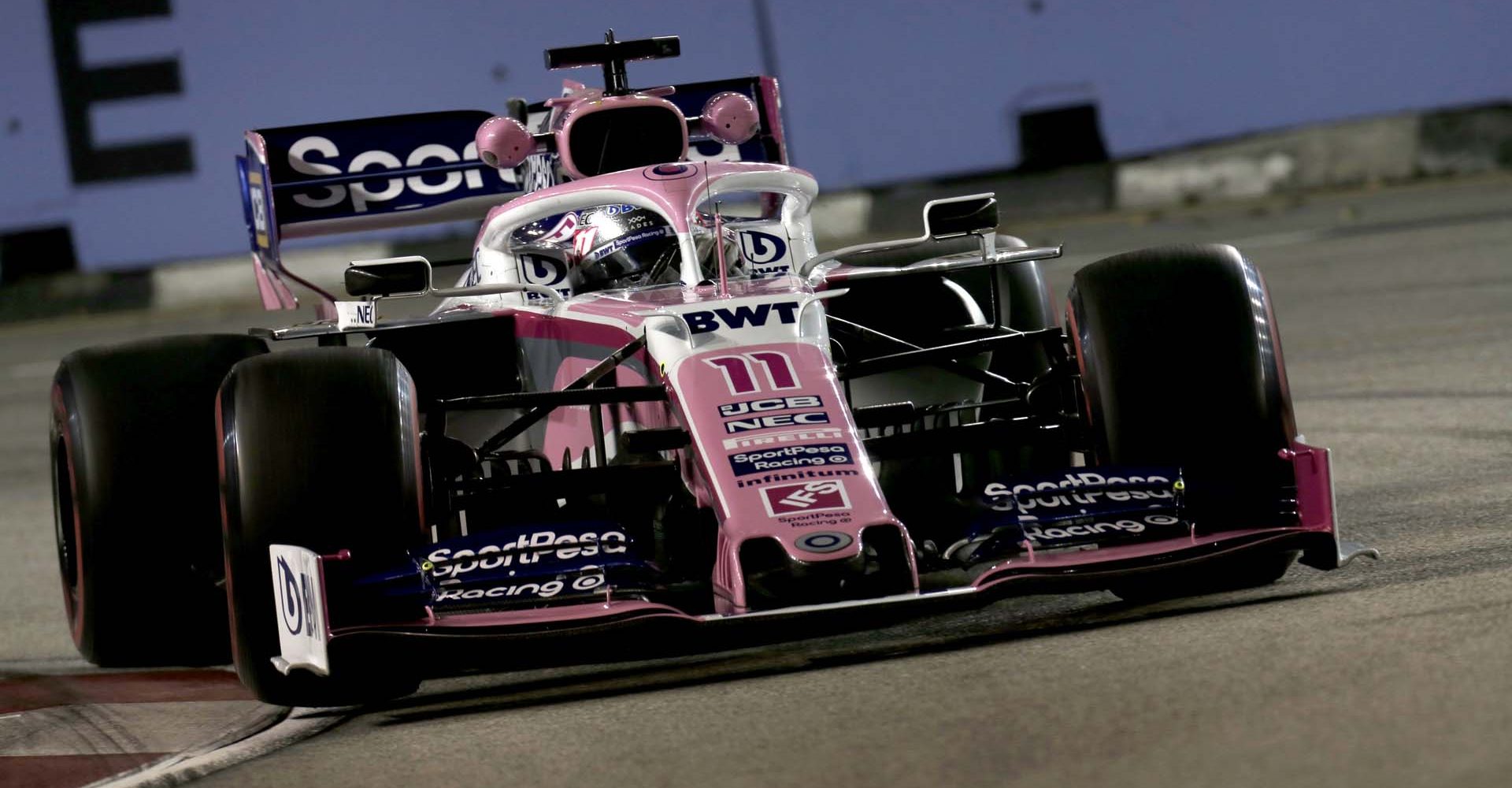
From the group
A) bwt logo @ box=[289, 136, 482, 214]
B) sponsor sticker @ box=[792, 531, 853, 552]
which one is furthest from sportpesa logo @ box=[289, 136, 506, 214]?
sponsor sticker @ box=[792, 531, 853, 552]

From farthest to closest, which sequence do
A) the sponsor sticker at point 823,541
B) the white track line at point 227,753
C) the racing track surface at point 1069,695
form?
the sponsor sticker at point 823,541
the white track line at point 227,753
the racing track surface at point 1069,695

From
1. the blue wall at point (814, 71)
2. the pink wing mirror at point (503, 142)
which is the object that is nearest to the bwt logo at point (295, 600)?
the pink wing mirror at point (503, 142)

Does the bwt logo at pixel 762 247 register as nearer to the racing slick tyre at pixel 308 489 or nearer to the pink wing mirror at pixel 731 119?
the pink wing mirror at pixel 731 119

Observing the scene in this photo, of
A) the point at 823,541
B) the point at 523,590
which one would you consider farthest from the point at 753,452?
the point at 523,590

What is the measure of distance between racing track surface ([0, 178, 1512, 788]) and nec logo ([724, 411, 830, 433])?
53cm

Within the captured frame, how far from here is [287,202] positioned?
824 centimetres

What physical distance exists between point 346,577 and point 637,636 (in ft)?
2.38

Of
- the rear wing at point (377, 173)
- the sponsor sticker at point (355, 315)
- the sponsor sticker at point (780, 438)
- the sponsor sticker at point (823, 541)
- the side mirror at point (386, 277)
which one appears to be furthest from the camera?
the rear wing at point (377, 173)

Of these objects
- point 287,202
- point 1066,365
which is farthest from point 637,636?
point 287,202

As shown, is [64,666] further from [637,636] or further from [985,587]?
[985,587]

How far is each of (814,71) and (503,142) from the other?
14381 millimetres

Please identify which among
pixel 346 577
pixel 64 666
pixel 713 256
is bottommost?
pixel 64 666

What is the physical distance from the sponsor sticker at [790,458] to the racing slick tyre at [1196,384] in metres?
0.79

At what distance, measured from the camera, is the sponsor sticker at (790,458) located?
4895 mm
